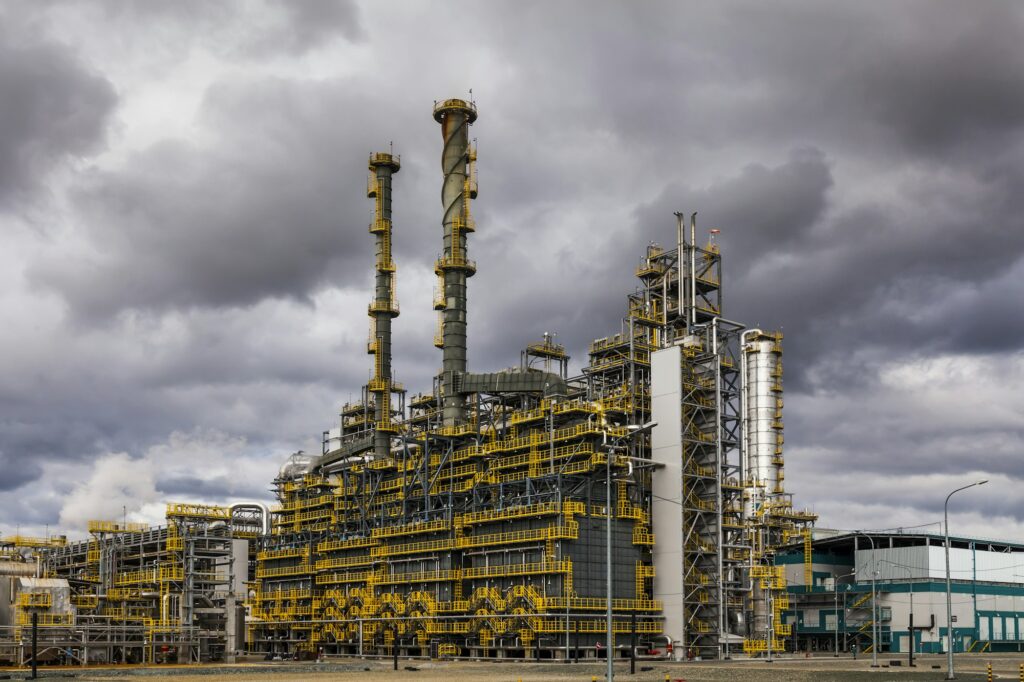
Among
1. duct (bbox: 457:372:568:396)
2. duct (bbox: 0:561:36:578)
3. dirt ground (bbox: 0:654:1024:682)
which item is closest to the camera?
dirt ground (bbox: 0:654:1024:682)

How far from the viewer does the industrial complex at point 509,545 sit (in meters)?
93.7

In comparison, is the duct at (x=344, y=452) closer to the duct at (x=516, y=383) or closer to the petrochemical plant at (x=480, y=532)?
the petrochemical plant at (x=480, y=532)

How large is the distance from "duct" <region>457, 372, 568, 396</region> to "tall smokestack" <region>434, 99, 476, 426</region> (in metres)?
3.24

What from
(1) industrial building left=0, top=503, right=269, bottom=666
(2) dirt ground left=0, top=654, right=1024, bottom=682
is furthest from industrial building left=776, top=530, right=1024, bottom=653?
(1) industrial building left=0, top=503, right=269, bottom=666

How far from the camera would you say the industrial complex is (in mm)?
93688

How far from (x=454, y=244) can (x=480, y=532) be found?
29.6 m

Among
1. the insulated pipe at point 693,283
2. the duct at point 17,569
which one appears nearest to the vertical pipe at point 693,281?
the insulated pipe at point 693,283

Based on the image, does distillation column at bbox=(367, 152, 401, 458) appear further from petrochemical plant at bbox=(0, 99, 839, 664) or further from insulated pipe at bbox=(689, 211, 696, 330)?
insulated pipe at bbox=(689, 211, 696, 330)

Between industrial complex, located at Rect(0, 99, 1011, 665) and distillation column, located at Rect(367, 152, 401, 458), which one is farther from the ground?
distillation column, located at Rect(367, 152, 401, 458)

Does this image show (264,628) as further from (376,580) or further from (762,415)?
(762,415)

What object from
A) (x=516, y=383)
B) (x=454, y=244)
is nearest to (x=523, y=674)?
(x=516, y=383)

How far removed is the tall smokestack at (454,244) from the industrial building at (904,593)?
48794 mm

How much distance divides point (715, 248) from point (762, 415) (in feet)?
149

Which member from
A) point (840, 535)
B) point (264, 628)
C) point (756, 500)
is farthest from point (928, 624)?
point (264, 628)
